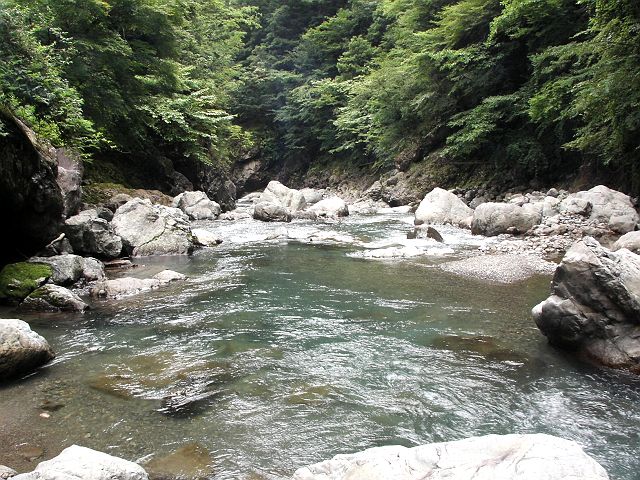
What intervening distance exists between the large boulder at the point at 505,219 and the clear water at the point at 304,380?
17.8 ft

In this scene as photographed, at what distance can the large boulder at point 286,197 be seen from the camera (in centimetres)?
2139

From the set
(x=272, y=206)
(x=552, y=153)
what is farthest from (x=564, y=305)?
(x=552, y=153)

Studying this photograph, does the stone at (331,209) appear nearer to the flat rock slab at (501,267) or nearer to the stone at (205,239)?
the stone at (205,239)

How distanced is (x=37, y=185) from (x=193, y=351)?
188 inches

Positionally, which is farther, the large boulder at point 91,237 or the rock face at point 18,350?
the large boulder at point 91,237

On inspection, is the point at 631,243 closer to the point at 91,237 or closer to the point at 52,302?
the point at 52,302

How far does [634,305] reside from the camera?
510cm

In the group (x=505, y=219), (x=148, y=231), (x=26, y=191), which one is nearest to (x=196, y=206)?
(x=148, y=231)

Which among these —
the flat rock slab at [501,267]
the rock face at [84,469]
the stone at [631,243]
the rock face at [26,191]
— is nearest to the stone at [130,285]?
the rock face at [26,191]

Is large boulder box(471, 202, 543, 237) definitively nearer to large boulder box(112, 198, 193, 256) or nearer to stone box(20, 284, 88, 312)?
large boulder box(112, 198, 193, 256)

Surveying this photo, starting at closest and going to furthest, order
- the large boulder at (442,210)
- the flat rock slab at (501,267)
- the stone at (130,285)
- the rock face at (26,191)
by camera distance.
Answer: the rock face at (26,191) → the stone at (130,285) → the flat rock slab at (501,267) → the large boulder at (442,210)

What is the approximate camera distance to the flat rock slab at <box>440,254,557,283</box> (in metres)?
9.23

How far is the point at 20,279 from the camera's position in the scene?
300 inches

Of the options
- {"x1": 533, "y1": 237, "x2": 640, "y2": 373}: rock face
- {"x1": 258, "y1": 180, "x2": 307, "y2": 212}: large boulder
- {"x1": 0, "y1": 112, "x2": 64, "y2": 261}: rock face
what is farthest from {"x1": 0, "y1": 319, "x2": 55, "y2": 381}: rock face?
{"x1": 258, "y1": 180, "x2": 307, "y2": 212}: large boulder
